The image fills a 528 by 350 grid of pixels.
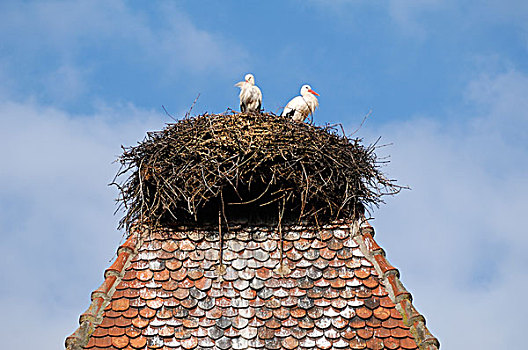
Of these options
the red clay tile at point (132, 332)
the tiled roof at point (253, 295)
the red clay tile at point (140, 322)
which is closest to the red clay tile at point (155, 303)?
the tiled roof at point (253, 295)

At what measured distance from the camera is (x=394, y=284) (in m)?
7.23

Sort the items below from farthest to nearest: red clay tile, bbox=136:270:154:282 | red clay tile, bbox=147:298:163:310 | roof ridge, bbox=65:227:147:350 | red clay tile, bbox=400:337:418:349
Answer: red clay tile, bbox=136:270:154:282
red clay tile, bbox=147:298:163:310
roof ridge, bbox=65:227:147:350
red clay tile, bbox=400:337:418:349

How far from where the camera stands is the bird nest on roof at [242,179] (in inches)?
311

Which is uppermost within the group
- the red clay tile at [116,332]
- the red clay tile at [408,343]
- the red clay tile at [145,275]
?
the red clay tile at [145,275]

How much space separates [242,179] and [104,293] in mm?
1757

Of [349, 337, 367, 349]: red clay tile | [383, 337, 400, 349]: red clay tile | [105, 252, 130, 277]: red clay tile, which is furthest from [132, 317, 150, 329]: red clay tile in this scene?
[383, 337, 400, 349]: red clay tile

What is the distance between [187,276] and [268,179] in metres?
1.32

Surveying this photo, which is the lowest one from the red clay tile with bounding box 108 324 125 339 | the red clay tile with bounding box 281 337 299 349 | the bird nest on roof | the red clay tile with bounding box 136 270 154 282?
the red clay tile with bounding box 281 337 299 349

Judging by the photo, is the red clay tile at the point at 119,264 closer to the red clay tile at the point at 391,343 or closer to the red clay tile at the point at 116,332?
the red clay tile at the point at 116,332

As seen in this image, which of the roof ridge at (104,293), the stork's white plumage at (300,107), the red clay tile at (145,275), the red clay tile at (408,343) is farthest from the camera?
the stork's white plumage at (300,107)

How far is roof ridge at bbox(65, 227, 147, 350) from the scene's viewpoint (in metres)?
6.79

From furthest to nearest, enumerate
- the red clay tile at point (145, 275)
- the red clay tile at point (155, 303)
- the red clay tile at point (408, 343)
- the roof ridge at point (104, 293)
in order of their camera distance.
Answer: the red clay tile at point (145, 275) < the red clay tile at point (155, 303) < the roof ridge at point (104, 293) < the red clay tile at point (408, 343)

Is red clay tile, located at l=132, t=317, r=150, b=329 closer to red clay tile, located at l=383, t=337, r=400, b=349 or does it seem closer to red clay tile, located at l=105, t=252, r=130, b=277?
red clay tile, located at l=105, t=252, r=130, b=277

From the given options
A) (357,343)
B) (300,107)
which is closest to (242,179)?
(357,343)
